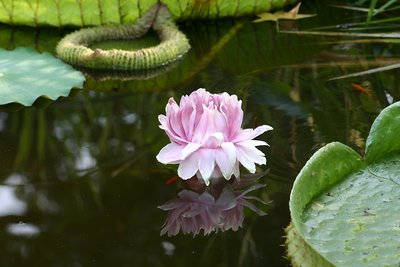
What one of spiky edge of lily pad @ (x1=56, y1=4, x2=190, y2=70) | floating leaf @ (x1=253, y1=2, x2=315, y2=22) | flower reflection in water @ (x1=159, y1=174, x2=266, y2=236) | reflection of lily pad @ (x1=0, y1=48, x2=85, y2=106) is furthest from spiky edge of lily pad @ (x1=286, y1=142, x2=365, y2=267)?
→ floating leaf @ (x1=253, y1=2, x2=315, y2=22)

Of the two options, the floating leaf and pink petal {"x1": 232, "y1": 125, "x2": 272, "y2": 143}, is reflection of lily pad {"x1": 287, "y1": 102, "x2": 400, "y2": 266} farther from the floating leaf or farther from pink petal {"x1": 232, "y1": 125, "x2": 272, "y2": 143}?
the floating leaf

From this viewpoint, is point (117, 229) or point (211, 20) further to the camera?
point (211, 20)

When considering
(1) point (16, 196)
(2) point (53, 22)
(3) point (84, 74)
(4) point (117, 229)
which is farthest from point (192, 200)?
(2) point (53, 22)

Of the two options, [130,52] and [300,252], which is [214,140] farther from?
[130,52]

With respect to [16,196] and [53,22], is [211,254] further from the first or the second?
[53,22]

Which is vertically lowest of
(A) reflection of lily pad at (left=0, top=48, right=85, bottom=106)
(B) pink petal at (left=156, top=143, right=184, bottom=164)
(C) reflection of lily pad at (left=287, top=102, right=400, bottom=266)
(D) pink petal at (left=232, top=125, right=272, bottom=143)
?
(C) reflection of lily pad at (left=287, top=102, right=400, bottom=266)

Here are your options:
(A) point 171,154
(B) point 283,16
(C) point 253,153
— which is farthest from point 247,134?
(B) point 283,16
